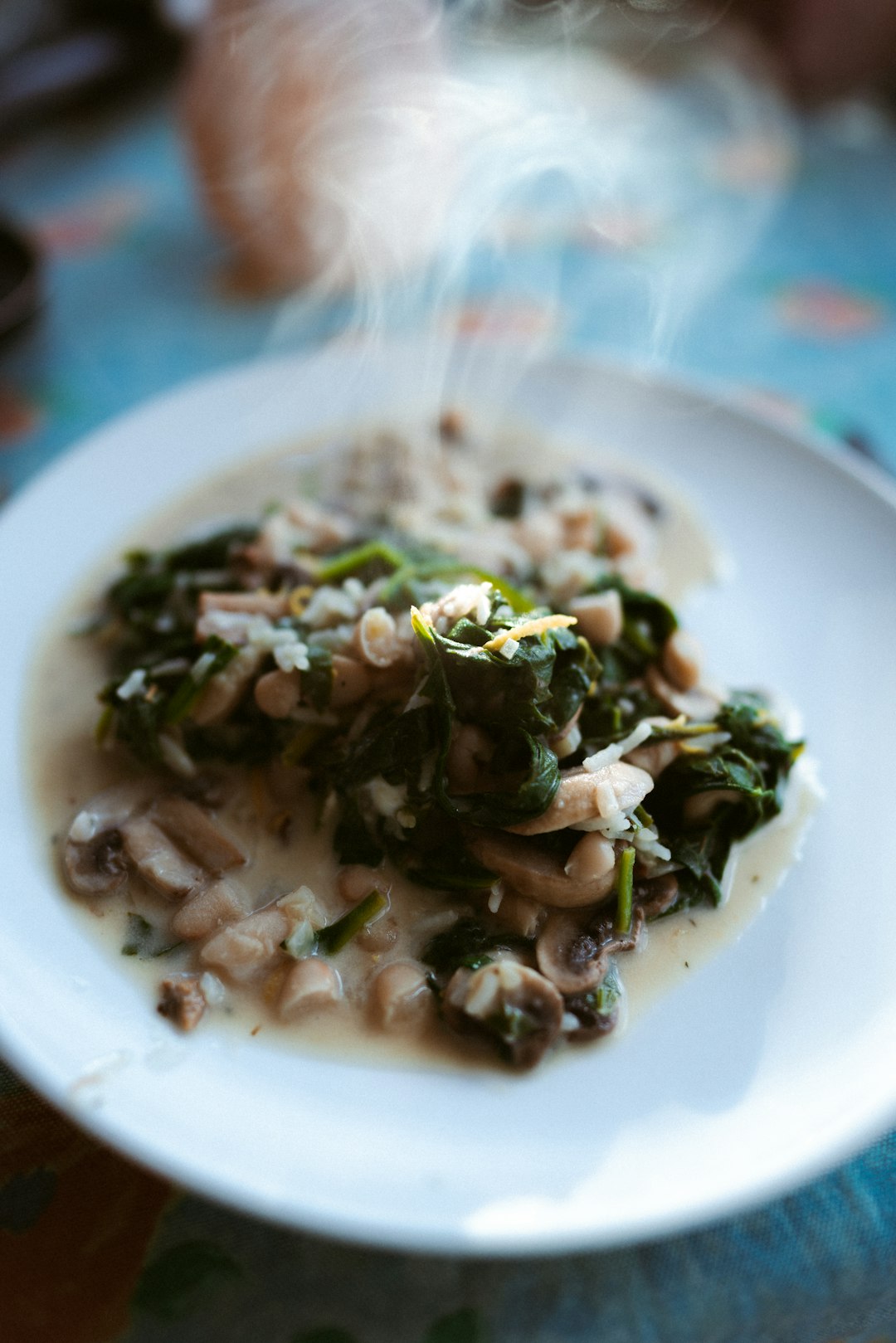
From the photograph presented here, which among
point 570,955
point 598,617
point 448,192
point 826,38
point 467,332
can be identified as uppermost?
point 826,38

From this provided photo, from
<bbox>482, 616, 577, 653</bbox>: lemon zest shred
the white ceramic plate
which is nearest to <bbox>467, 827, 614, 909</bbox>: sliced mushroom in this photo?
the white ceramic plate

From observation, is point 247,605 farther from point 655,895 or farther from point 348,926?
point 655,895

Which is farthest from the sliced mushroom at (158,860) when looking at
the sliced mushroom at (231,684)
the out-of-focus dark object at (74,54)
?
the out-of-focus dark object at (74,54)

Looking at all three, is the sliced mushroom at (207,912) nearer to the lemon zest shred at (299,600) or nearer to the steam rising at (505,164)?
the lemon zest shred at (299,600)

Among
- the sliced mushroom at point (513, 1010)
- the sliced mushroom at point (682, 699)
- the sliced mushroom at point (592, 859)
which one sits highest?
the sliced mushroom at point (682, 699)

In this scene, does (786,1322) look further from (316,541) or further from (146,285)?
(146,285)

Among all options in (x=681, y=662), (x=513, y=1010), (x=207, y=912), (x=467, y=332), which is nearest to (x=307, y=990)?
(x=207, y=912)

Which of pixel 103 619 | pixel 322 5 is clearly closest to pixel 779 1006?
pixel 103 619
